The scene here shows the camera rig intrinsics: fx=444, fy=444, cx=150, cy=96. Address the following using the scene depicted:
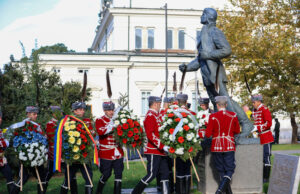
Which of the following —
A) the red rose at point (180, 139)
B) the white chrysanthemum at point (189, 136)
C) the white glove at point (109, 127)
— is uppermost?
the white glove at point (109, 127)

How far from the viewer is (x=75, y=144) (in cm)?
897

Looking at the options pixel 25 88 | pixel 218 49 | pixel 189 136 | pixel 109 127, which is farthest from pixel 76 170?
pixel 25 88

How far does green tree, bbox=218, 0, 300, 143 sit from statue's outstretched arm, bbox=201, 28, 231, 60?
58.8 ft

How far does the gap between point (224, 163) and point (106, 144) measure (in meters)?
2.50

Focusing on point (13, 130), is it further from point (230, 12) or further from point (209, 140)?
point (230, 12)

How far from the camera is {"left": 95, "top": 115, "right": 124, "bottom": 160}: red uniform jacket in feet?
30.6

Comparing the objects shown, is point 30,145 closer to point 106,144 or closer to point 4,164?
point 4,164

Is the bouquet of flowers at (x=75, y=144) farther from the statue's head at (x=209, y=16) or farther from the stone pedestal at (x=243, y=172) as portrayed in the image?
the statue's head at (x=209, y=16)

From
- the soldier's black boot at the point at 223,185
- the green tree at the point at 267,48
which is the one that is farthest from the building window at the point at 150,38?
the soldier's black boot at the point at 223,185

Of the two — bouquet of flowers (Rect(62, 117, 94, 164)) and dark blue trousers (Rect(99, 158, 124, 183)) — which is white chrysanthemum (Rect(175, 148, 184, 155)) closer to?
dark blue trousers (Rect(99, 158, 124, 183))

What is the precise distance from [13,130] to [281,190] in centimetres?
564

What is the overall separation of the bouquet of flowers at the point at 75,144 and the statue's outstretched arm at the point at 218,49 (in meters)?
3.21

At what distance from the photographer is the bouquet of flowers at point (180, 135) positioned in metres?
8.86

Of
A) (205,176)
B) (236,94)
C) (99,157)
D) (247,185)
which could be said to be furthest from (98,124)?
(236,94)
